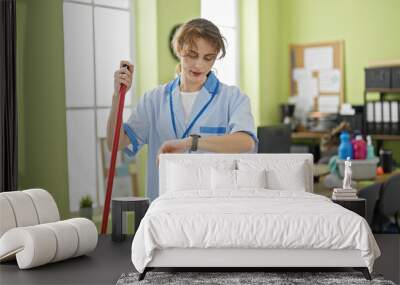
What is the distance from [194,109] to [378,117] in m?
4.52

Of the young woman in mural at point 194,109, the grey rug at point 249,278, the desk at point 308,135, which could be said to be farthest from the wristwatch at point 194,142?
the desk at point 308,135

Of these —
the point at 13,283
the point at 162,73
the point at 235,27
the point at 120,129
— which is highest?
the point at 235,27

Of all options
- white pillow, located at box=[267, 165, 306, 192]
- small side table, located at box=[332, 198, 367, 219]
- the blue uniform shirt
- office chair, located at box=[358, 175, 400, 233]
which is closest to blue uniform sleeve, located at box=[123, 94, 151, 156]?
the blue uniform shirt

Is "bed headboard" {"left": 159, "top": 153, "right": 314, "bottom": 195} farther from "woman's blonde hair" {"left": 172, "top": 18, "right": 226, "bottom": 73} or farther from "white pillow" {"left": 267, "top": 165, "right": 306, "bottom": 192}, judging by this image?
"woman's blonde hair" {"left": 172, "top": 18, "right": 226, "bottom": 73}

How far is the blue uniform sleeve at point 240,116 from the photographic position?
3.84m

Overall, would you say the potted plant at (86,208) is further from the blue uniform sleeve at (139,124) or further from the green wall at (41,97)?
the blue uniform sleeve at (139,124)

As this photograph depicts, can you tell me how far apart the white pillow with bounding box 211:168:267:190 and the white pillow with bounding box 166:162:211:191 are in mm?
57

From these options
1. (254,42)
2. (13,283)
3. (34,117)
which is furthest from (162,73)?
(13,283)

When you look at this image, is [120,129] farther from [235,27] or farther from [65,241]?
[235,27]

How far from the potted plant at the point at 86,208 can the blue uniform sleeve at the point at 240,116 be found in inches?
80.5

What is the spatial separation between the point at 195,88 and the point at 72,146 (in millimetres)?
2076

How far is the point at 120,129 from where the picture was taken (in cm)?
399

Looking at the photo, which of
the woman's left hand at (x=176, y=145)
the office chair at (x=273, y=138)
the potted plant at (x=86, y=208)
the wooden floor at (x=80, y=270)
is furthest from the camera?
the office chair at (x=273, y=138)

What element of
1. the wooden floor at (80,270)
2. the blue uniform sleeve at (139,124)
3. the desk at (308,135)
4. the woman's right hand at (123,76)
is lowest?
the wooden floor at (80,270)
